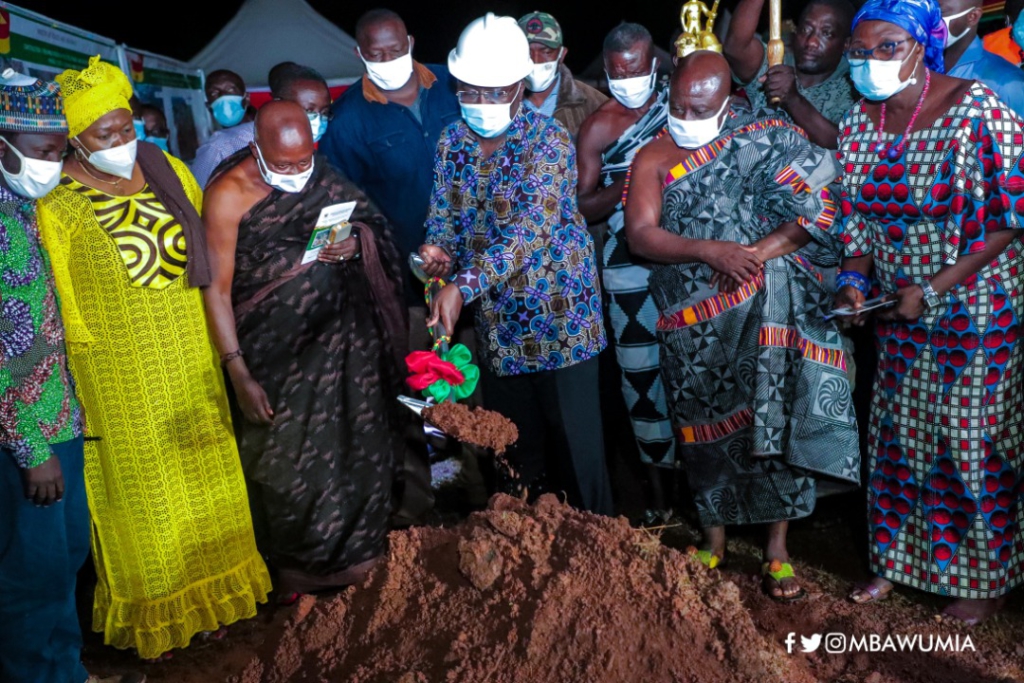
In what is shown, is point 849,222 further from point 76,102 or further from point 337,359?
point 76,102

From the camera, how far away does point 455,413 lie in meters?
2.69

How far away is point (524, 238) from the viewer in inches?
120

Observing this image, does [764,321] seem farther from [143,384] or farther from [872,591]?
[143,384]

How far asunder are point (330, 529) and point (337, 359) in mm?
677

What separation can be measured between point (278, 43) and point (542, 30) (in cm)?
531

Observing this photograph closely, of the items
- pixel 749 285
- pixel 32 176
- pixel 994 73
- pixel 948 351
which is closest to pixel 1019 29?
pixel 994 73

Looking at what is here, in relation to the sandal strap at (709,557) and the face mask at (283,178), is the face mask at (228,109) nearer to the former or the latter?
the face mask at (283,178)

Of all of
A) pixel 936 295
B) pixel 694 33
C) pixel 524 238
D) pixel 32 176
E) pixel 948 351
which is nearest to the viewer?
pixel 32 176

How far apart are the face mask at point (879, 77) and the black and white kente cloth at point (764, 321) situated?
0.91 feet

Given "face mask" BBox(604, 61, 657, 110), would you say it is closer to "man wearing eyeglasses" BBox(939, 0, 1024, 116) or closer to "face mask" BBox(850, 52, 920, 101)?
"face mask" BBox(850, 52, 920, 101)

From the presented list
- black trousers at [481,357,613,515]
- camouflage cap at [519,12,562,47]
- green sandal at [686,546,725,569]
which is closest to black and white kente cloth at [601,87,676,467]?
black trousers at [481,357,613,515]

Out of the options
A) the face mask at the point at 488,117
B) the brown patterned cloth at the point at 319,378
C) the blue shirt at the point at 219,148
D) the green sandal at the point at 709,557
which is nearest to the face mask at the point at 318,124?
the blue shirt at the point at 219,148

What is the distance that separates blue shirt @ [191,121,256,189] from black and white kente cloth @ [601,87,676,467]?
6.53 feet

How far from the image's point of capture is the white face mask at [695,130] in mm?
3041
